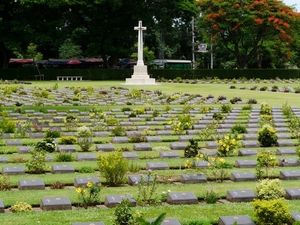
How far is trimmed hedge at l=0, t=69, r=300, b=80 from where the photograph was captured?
56.0 m

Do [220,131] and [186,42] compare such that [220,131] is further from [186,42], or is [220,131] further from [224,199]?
[186,42]

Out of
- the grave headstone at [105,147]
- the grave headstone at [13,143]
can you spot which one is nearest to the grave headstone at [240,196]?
the grave headstone at [105,147]

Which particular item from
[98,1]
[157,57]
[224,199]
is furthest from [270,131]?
[157,57]

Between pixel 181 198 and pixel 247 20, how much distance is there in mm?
53459

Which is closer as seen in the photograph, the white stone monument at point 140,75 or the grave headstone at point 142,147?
the grave headstone at point 142,147

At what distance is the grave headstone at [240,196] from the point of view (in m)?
10.1

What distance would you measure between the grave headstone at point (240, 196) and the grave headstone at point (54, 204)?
8.86 feet

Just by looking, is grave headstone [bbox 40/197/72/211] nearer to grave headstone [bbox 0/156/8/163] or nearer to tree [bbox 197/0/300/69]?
grave headstone [bbox 0/156/8/163]

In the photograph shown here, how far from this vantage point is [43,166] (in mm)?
12758

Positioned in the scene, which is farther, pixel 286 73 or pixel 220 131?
pixel 286 73

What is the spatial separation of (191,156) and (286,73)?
51.6 m

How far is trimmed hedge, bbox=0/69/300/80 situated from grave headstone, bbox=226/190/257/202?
1854 inches

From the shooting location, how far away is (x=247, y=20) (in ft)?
202

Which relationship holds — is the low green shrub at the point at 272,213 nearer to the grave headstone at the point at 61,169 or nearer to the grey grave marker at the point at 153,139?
the grave headstone at the point at 61,169
